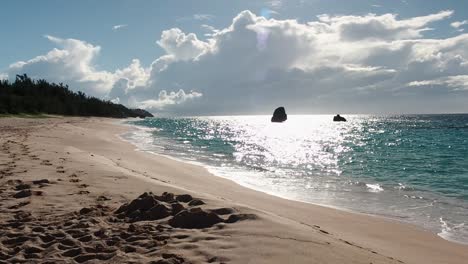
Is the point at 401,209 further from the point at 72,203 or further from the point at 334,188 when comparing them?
the point at 72,203

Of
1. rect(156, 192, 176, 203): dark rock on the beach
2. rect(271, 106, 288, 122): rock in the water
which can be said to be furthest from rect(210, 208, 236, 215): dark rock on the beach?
rect(271, 106, 288, 122): rock in the water

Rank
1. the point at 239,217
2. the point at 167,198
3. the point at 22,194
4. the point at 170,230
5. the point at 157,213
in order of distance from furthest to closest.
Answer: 1. the point at 22,194
2. the point at 167,198
3. the point at 157,213
4. the point at 239,217
5. the point at 170,230

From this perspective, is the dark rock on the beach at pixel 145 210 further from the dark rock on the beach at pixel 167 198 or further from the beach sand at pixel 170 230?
the dark rock on the beach at pixel 167 198

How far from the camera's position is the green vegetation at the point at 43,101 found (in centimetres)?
7105

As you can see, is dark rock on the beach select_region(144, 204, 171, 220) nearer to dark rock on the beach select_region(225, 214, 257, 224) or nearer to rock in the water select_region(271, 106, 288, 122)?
dark rock on the beach select_region(225, 214, 257, 224)

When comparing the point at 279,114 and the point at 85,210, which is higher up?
the point at 279,114

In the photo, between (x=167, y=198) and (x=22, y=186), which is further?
(x=22, y=186)

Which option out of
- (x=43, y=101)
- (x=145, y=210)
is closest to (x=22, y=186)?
(x=145, y=210)

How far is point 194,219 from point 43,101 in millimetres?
91072

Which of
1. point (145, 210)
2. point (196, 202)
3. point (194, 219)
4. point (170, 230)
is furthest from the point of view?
point (196, 202)

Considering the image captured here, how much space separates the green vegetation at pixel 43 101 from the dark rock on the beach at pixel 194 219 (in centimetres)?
6828

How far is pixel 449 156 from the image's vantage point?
31.0m

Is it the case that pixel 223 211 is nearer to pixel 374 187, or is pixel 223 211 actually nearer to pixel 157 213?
pixel 157 213

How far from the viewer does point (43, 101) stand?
86438 mm
